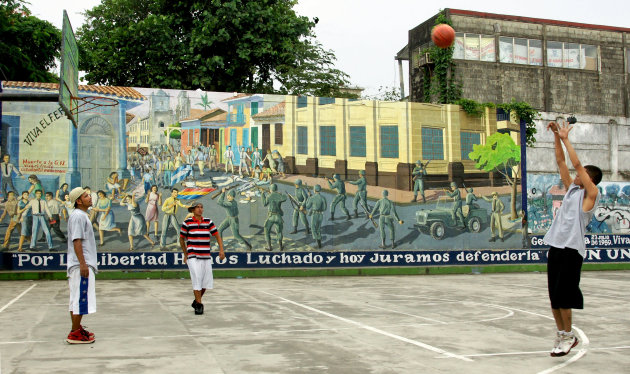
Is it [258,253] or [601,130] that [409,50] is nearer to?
[601,130]

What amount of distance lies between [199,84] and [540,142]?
1557 centimetres

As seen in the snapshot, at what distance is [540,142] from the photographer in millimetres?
27953

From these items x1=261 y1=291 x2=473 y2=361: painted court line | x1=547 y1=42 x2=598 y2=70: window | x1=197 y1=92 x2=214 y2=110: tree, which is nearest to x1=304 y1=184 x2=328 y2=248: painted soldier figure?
x1=197 y1=92 x2=214 y2=110: tree

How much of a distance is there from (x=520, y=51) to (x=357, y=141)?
1520 centimetres

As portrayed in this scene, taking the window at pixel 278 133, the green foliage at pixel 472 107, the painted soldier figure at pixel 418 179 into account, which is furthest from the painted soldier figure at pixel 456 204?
the window at pixel 278 133

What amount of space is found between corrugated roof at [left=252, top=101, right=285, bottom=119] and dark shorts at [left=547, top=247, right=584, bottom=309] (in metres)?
16.4

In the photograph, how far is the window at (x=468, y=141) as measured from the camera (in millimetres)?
25047

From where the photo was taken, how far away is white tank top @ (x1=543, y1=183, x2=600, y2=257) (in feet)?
22.5

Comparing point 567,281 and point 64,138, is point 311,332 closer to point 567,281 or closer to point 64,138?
point 567,281

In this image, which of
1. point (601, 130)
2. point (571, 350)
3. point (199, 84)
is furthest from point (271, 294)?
point (601, 130)

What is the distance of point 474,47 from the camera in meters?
33.0

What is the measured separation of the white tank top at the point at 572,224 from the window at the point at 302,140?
16.0m

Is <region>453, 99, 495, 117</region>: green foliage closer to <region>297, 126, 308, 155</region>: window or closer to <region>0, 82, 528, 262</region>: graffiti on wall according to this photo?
<region>0, 82, 528, 262</region>: graffiti on wall

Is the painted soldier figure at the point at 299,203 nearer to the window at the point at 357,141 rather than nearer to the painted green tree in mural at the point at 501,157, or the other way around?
the window at the point at 357,141
